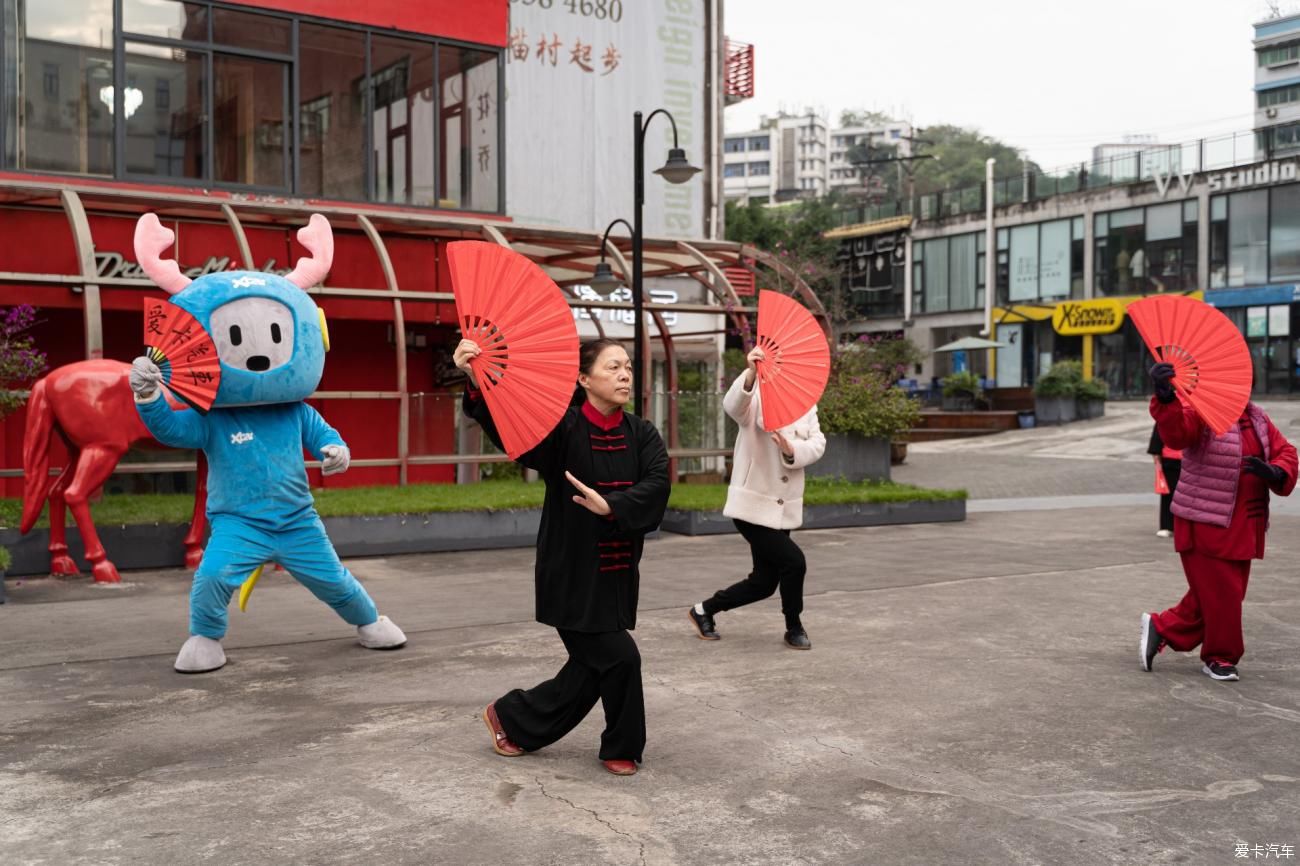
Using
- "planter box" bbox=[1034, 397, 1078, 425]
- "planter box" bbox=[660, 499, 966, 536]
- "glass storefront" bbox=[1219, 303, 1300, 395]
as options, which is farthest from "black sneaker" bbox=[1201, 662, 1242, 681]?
"glass storefront" bbox=[1219, 303, 1300, 395]

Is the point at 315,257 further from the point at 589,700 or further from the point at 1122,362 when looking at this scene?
the point at 1122,362

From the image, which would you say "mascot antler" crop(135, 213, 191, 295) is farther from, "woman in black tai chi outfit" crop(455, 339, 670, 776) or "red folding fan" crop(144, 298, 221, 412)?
"woman in black tai chi outfit" crop(455, 339, 670, 776)

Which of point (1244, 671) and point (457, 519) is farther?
point (457, 519)

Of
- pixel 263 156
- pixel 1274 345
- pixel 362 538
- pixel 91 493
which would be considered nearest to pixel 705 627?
pixel 362 538

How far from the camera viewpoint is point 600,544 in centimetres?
487

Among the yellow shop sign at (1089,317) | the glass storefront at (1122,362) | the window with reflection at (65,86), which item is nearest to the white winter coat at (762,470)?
the window with reflection at (65,86)

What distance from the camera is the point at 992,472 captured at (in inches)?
917

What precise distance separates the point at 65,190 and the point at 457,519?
511 cm

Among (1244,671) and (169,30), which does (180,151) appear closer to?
(169,30)

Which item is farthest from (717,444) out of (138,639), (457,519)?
(138,639)

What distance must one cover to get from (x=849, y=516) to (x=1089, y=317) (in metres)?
32.6

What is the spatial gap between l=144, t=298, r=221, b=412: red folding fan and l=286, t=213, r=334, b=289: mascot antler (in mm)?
802

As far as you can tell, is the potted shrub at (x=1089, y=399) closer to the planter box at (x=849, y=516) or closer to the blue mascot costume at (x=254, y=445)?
the planter box at (x=849, y=516)

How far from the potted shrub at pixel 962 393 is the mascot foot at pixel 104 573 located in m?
29.1
